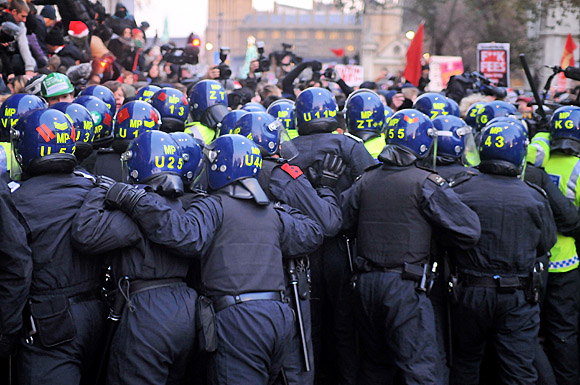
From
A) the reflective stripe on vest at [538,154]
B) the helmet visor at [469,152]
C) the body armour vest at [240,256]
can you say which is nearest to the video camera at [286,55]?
the helmet visor at [469,152]

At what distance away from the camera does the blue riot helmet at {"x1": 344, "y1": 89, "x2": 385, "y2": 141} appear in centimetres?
662

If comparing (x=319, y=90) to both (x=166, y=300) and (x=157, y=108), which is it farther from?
(x=166, y=300)

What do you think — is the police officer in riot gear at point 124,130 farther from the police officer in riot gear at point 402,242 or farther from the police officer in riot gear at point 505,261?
the police officer in riot gear at point 505,261

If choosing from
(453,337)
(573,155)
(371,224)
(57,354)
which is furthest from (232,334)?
(573,155)

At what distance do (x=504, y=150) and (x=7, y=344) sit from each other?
373 centimetres

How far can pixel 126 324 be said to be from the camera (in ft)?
13.6

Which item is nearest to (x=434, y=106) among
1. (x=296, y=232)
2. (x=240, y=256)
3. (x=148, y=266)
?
(x=296, y=232)

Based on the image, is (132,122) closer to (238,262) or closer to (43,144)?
(43,144)

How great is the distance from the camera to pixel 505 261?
5426 millimetres

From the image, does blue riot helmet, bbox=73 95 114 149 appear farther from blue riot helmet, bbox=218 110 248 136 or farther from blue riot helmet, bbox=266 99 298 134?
blue riot helmet, bbox=266 99 298 134

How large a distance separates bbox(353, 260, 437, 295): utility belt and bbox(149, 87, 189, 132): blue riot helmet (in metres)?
2.35

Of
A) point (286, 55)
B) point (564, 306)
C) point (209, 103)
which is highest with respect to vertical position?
point (286, 55)

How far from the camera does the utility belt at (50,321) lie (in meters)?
A: 4.09

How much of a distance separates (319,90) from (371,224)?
60.1 inches
